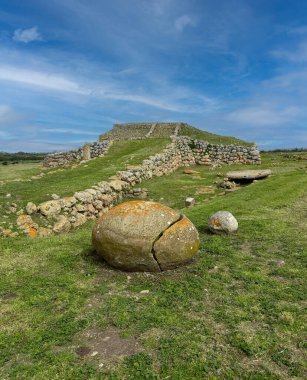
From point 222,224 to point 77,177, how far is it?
1285 centimetres

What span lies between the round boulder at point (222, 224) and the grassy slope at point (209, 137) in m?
28.6

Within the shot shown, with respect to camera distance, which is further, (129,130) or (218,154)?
(129,130)

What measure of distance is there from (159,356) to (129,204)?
15.7 ft

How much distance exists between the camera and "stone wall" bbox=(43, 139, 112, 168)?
3639 centimetres

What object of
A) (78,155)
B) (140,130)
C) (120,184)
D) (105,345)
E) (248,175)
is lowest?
A: (105,345)

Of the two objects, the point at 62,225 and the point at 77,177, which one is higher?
the point at 77,177

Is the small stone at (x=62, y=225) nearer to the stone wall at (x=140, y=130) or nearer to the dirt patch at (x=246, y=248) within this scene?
the dirt patch at (x=246, y=248)

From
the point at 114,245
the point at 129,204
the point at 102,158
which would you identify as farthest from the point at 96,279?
the point at 102,158

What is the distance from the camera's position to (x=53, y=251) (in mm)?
11023

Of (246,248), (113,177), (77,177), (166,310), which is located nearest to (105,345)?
(166,310)

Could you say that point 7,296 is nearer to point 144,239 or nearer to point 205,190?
point 144,239

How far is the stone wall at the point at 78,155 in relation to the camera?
36388mm

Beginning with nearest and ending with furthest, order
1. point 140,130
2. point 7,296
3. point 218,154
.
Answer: point 7,296, point 218,154, point 140,130

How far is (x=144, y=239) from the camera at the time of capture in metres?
9.12
